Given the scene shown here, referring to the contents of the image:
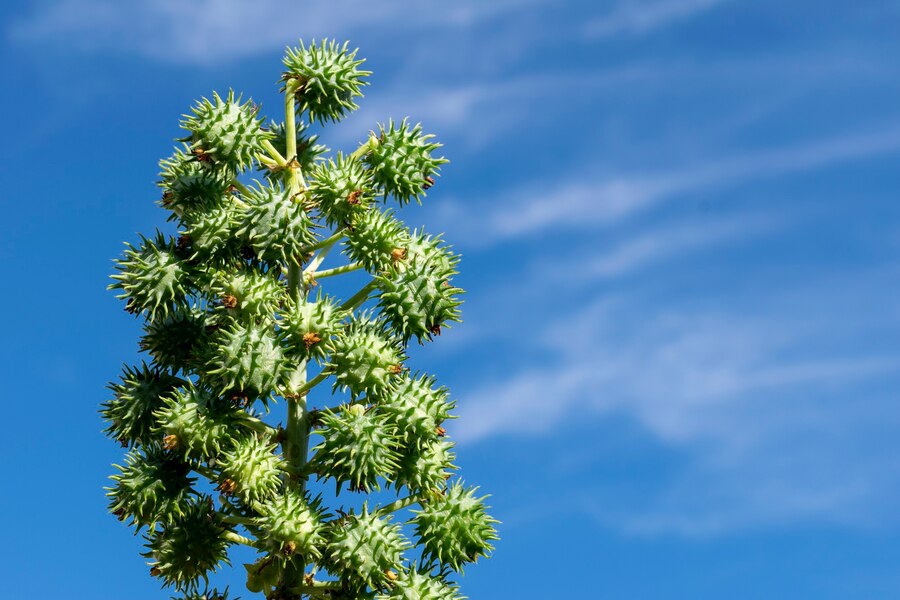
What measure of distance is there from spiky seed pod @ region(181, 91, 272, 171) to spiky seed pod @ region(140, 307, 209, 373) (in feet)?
5.43

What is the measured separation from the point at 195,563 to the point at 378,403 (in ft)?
8.38

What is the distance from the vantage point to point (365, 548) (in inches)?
466

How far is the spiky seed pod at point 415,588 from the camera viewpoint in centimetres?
1217

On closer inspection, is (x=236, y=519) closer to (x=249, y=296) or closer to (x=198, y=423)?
(x=198, y=423)

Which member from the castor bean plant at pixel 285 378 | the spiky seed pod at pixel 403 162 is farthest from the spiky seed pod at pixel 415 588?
the spiky seed pod at pixel 403 162

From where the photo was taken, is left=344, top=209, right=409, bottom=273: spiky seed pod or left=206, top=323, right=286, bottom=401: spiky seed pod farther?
left=344, top=209, right=409, bottom=273: spiky seed pod

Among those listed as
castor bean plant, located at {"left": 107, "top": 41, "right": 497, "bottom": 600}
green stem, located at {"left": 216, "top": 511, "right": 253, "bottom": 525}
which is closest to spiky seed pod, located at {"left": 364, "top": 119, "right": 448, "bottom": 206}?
castor bean plant, located at {"left": 107, "top": 41, "right": 497, "bottom": 600}

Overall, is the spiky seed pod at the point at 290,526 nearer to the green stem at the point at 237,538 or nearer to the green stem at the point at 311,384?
the green stem at the point at 237,538

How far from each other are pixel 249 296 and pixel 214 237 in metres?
0.84

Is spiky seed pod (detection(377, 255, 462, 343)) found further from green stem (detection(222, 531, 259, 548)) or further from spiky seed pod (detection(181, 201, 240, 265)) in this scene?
green stem (detection(222, 531, 259, 548))

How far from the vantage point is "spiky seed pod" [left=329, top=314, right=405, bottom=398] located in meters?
12.1

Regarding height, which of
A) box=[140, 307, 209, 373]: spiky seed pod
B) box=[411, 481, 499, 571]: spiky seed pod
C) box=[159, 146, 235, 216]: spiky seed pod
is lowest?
box=[411, 481, 499, 571]: spiky seed pod

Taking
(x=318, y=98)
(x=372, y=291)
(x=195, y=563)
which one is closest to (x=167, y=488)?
(x=195, y=563)

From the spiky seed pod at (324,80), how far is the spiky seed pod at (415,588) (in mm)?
5065
